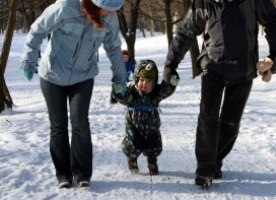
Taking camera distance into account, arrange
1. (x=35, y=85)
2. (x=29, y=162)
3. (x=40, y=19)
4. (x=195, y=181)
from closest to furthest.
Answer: (x=40, y=19), (x=195, y=181), (x=29, y=162), (x=35, y=85)

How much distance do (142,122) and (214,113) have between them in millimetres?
820

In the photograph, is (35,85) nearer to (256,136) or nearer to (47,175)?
(256,136)

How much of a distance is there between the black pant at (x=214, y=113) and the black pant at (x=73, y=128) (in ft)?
3.31

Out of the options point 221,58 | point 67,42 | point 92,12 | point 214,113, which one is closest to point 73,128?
point 67,42

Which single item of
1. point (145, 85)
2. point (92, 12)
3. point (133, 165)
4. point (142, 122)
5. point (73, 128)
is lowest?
point (133, 165)

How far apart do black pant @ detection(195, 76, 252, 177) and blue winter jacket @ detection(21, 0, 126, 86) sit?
951 millimetres

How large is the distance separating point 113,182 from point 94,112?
5.19m

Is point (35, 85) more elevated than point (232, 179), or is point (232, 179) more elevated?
point (232, 179)

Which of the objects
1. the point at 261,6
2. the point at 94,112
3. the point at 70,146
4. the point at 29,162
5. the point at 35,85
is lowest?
the point at 35,85

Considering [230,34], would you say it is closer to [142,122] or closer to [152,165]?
Result: [142,122]

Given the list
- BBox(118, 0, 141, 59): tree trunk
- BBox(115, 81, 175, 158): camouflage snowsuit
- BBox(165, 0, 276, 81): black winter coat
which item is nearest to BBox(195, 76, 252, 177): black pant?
BBox(165, 0, 276, 81): black winter coat

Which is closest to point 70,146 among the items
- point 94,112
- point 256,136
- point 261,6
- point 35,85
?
point 261,6

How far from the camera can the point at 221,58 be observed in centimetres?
A: 427

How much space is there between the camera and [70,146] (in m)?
4.69
